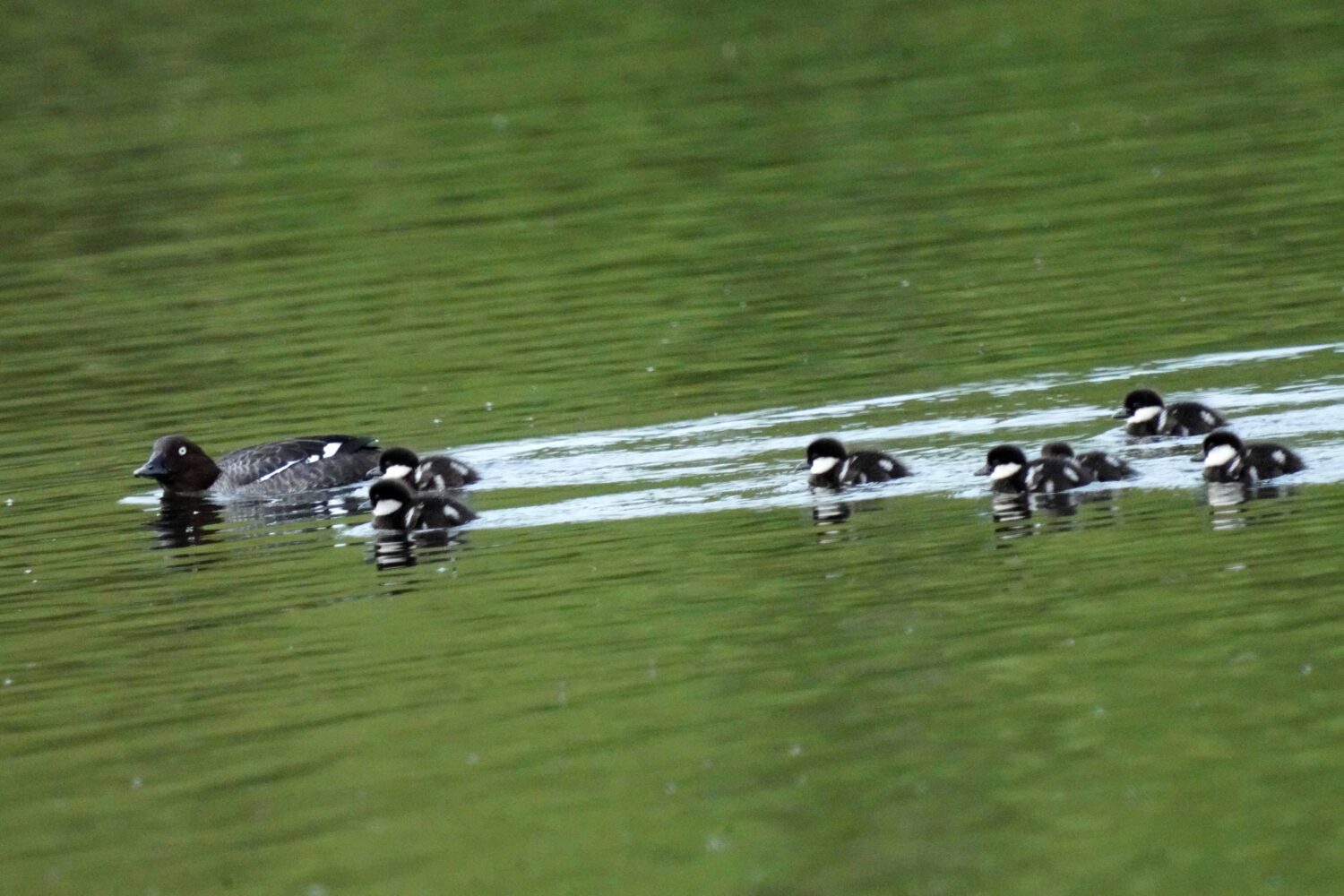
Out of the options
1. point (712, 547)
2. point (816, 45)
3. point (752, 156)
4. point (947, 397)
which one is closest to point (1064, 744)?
point (712, 547)

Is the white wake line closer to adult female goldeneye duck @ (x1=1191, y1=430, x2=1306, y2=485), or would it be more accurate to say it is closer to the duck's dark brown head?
the duck's dark brown head

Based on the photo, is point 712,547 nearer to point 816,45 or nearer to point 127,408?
point 127,408

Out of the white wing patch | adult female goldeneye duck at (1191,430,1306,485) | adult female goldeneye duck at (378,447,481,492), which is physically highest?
the white wing patch

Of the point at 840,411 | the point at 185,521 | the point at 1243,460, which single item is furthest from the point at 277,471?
the point at 1243,460

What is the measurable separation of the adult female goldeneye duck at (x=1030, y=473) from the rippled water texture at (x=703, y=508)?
20 centimetres

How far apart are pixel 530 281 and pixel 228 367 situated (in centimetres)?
365

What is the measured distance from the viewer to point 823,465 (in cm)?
1492

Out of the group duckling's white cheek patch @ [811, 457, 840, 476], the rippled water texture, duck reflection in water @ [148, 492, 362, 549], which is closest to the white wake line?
the rippled water texture

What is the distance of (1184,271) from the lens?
21078 millimetres

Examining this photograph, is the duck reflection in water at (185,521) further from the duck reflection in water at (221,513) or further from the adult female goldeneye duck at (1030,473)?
the adult female goldeneye duck at (1030,473)

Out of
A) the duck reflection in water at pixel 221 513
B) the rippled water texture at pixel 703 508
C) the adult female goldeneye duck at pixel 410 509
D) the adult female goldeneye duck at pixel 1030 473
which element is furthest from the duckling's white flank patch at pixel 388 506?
the adult female goldeneye duck at pixel 1030 473

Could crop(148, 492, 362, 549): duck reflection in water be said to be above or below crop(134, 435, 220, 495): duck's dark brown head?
below

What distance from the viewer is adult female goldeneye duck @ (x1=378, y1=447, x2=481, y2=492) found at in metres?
16.0

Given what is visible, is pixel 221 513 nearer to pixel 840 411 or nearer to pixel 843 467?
pixel 840 411
